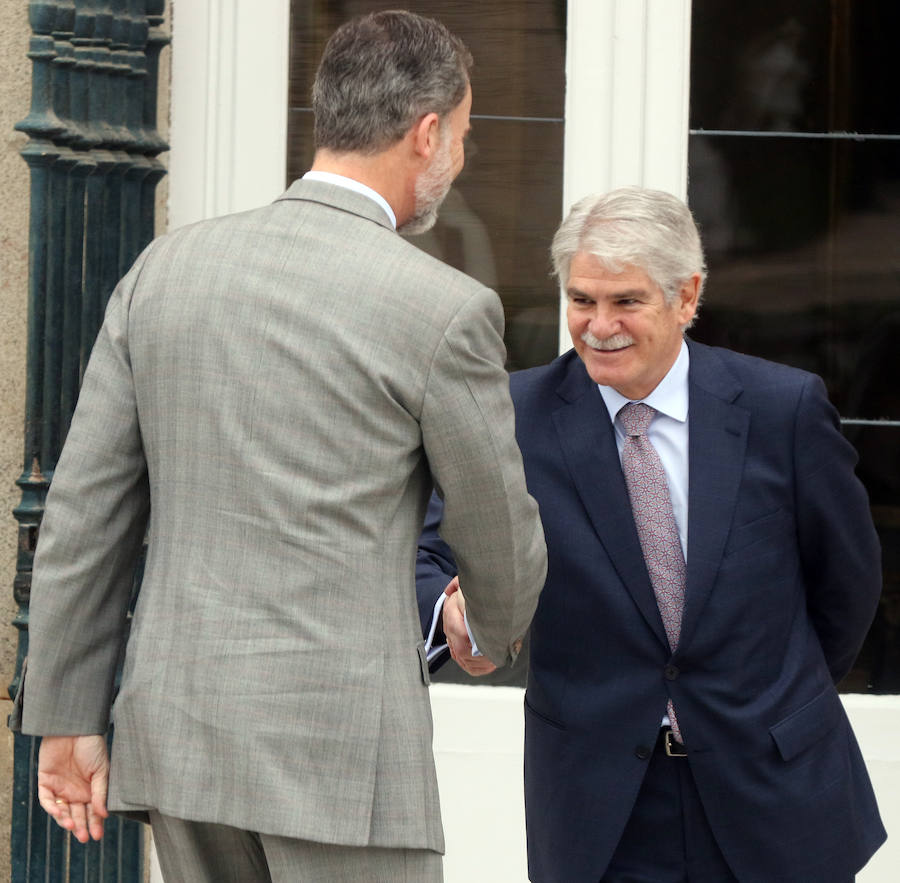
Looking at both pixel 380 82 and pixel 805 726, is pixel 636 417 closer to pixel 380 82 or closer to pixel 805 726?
pixel 805 726

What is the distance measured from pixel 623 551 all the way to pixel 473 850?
1.77m

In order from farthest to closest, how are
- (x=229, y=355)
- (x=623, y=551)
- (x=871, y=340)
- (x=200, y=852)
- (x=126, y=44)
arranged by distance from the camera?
1. (x=871, y=340)
2. (x=126, y=44)
3. (x=623, y=551)
4. (x=200, y=852)
5. (x=229, y=355)

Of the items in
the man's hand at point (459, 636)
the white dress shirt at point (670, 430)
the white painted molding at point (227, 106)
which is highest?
the white painted molding at point (227, 106)

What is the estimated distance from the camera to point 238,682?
6.14 feet

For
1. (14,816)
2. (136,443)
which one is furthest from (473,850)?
(136,443)

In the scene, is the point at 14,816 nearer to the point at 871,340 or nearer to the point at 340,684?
the point at 340,684

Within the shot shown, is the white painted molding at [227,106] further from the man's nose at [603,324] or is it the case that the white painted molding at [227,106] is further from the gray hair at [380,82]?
the gray hair at [380,82]

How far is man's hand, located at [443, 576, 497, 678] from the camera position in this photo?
7.64 ft

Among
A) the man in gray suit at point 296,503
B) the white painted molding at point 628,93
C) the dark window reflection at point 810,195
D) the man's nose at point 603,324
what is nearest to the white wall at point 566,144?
the white painted molding at point 628,93

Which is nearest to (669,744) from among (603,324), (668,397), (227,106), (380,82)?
(668,397)

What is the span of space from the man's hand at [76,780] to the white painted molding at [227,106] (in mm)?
1909

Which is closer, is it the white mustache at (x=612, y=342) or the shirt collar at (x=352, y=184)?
the shirt collar at (x=352, y=184)

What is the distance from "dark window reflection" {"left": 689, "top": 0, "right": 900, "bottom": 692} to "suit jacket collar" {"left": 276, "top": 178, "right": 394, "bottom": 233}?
75.9 inches

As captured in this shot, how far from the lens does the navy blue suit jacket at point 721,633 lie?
2.29 m
